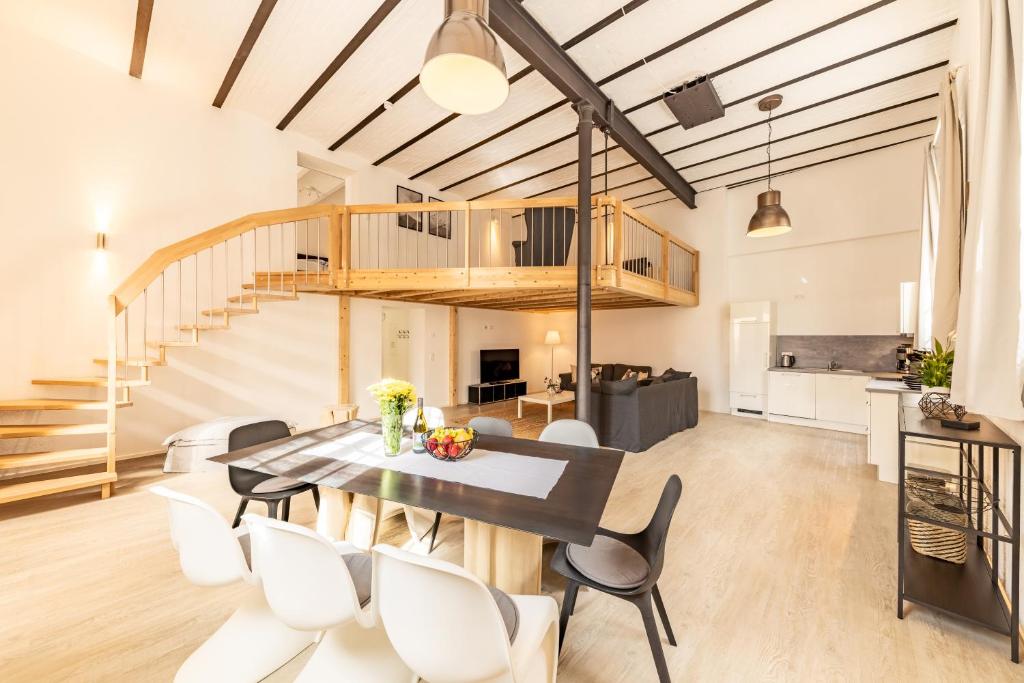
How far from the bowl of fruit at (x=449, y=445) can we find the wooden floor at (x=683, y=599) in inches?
34.5

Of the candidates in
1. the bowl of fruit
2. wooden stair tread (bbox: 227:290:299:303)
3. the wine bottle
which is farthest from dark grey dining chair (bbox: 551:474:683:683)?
wooden stair tread (bbox: 227:290:299:303)

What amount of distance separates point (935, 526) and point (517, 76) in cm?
499

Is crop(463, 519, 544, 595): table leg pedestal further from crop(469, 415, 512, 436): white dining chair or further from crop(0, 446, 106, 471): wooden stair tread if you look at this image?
crop(0, 446, 106, 471): wooden stair tread

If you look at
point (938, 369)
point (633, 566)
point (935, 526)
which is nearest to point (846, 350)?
point (938, 369)

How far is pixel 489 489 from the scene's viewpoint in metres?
1.72

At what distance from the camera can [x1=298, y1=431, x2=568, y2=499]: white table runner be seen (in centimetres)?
179

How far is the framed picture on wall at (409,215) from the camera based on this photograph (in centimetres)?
707

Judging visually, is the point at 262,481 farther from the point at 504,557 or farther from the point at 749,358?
the point at 749,358

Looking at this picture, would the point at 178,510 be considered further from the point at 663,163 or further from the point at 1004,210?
the point at 663,163

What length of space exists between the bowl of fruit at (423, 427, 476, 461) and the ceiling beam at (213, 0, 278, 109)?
403 centimetres

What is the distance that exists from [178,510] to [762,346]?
766cm

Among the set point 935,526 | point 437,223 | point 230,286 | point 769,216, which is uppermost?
point 437,223

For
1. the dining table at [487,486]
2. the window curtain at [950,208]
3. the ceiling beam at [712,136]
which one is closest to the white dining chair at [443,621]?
the dining table at [487,486]

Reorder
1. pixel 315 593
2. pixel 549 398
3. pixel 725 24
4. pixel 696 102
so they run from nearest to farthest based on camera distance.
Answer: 1. pixel 315 593
2. pixel 725 24
3. pixel 696 102
4. pixel 549 398
